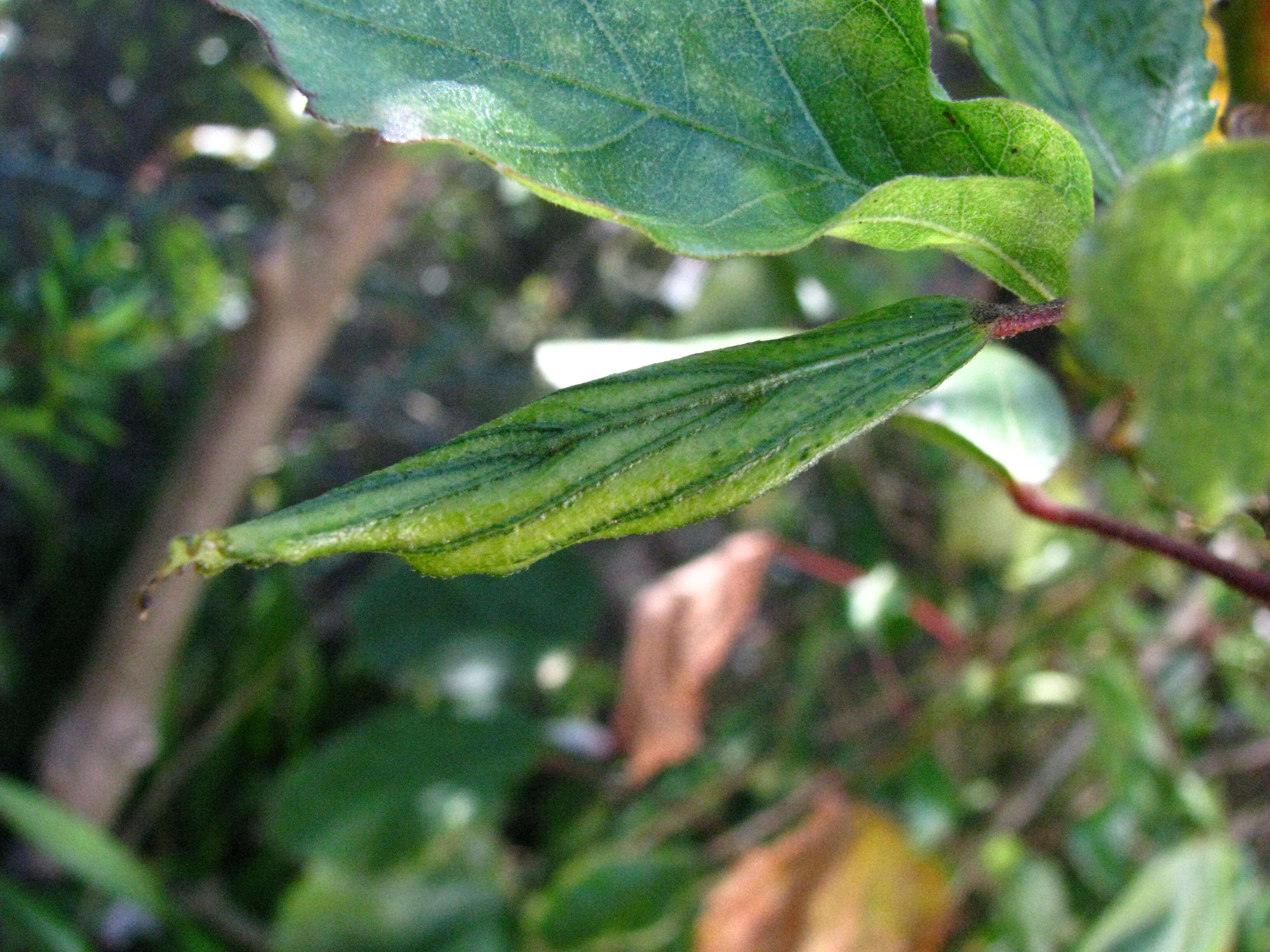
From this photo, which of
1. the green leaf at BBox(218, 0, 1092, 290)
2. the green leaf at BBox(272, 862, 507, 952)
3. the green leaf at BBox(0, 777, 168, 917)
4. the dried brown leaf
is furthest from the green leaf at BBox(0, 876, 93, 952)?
the green leaf at BBox(218, 0, 1092, 290)

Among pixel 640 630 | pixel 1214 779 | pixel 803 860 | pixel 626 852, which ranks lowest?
pixel 626 852

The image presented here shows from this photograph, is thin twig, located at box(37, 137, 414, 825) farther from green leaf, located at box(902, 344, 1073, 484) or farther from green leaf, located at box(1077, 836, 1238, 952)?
green leaf, located at box(1077, 836, 1238, 952)

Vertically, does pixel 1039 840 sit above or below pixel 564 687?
above

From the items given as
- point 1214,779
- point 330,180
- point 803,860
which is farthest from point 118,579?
point 1214,779

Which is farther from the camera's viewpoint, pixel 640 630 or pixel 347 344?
pixel 347 344

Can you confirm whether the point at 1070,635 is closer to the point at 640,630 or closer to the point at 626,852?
the point at 640,630

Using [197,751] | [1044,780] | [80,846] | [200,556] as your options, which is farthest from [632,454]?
[197,751]

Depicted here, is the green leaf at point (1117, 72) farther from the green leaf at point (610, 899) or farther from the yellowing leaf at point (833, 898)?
the green leaf at point (610, 899)
